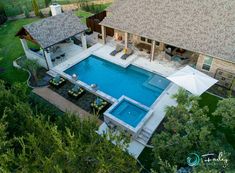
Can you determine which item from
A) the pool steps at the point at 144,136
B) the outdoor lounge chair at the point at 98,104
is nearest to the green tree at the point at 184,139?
the pool steps at the point at 144,136

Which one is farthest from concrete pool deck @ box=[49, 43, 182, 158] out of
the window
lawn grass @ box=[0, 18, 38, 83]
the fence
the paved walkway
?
lawn grass @ box=[0, 18, 38, 83]

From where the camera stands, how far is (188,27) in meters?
27.0

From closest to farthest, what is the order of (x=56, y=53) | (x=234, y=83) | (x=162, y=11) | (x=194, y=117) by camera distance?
(x=194, y=117), (x=234, y=83), (x=162, y=11), (x=56, y=53)

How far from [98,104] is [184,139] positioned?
10.8 m

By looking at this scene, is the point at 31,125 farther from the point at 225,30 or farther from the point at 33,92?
the point at 225,30

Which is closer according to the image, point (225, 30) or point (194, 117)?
point (194, 117)

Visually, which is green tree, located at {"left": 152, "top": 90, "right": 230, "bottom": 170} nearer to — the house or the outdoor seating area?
the house

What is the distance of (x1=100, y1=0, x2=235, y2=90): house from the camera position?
24719mm

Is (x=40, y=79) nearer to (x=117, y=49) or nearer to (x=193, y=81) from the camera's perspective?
(x=117, y=49)

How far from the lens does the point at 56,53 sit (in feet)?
104

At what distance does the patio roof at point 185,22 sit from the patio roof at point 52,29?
15.9 feet

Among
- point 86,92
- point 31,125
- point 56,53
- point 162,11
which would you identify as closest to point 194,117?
point 31,125

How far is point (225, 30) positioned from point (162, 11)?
8651mm

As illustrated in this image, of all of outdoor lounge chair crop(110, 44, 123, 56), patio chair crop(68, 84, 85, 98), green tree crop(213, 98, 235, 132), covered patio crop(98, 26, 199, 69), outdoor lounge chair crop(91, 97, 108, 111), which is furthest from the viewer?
outdoor lounge chair crop(110, 44, 123, 56)
